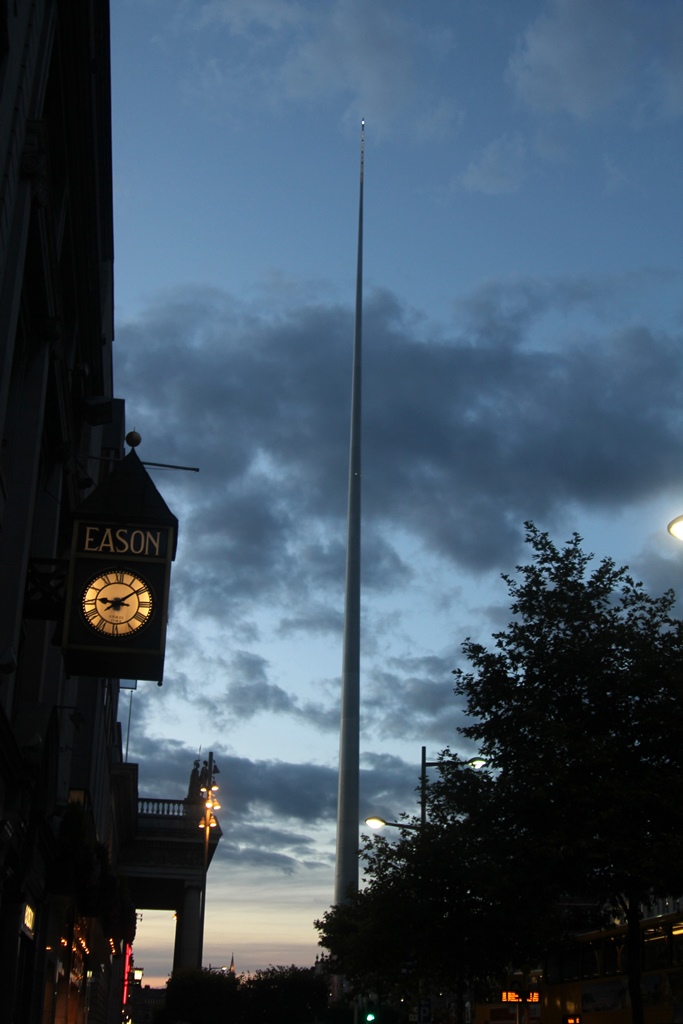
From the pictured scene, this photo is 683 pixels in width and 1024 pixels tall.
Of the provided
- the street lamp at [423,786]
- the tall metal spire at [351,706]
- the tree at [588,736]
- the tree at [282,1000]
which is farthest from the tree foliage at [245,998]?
the tree at [588,736]

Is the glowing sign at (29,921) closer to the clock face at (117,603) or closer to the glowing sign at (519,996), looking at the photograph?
the clock face at (117,603)

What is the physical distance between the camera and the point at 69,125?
65.1 ft

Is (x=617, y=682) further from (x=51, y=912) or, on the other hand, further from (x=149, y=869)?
(x=149, y=869)

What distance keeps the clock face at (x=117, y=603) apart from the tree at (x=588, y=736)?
38.0ft

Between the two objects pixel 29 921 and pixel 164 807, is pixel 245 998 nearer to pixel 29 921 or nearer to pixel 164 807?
pixel 164 807

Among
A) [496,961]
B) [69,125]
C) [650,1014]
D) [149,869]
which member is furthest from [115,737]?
[69,125]

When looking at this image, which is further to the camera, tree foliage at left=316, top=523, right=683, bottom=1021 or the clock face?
tree foliage at left=316, top=523, right=683, bottom=1021

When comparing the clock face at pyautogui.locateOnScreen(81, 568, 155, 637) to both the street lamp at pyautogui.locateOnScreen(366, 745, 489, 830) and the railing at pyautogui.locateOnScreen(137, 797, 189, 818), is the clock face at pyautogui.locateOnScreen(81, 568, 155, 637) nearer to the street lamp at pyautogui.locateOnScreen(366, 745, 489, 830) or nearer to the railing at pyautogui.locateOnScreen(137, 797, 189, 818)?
the street lamp at pyautogui.locateOnScreen(366, 745, 489, 830)

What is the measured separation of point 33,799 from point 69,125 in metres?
11.5

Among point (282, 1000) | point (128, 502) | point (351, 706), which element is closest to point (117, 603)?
point (128, 502)

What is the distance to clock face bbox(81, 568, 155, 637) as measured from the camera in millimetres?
15312

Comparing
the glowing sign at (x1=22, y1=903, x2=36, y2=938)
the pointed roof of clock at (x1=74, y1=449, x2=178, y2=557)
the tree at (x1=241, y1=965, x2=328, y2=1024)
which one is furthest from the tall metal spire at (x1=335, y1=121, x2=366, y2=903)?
the pointed roof of clock at (x1=74, y1=449, x2=178, y2=557)

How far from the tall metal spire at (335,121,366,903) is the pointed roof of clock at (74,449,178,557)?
171 feet

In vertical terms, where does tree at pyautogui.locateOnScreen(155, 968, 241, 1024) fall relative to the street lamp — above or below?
below
